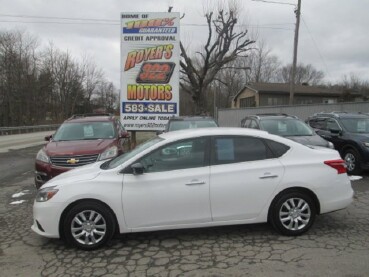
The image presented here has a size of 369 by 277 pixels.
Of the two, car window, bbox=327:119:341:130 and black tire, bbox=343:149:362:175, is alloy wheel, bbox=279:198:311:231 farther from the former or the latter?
car window, bbox=327:119:341:130

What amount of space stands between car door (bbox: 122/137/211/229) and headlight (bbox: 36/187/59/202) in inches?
36.5

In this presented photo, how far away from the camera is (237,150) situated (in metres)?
5.33

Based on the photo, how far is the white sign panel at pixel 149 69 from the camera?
1620 cm

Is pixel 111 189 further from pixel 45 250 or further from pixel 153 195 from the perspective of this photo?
pixel 45 250

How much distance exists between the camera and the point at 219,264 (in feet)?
14.5

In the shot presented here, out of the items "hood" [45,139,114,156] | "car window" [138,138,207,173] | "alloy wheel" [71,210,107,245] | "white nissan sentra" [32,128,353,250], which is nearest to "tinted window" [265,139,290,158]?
"white nissan sentra" [32,128,353,250]

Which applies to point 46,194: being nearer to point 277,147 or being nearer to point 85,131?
point 277,147

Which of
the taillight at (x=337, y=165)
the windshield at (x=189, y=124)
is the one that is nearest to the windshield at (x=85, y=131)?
the windshield at (x=189, y=124)

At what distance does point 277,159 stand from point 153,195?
182 centimetres

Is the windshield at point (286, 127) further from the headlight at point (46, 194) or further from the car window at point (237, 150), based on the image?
the headlight at point (46, 194)

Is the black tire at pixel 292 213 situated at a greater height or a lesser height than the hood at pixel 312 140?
lesser

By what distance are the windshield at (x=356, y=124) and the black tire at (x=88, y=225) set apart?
806 centimetres

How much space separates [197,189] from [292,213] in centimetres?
141

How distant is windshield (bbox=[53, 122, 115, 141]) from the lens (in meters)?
9.52
